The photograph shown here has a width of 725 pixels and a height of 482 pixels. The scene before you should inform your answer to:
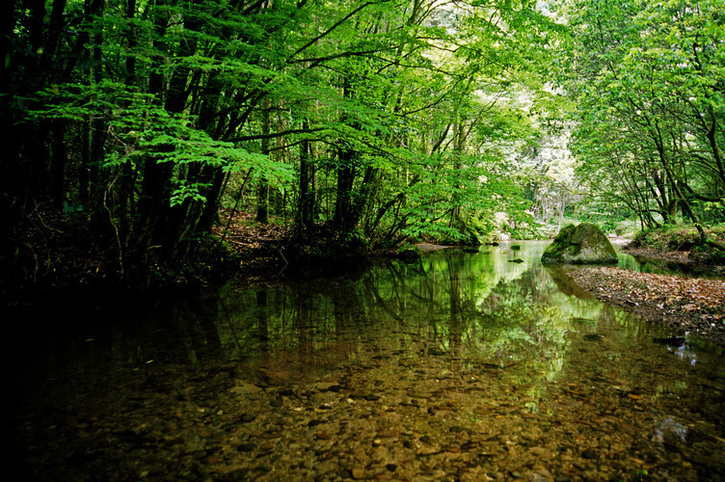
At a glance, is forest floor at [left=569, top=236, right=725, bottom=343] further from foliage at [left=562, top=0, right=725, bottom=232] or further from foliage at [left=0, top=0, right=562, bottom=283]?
foliage at [left=562, top=0, right=725, bottom=232]

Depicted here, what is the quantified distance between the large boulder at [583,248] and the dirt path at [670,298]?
15.6 feet

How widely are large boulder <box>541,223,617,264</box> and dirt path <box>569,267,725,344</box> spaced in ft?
15.6

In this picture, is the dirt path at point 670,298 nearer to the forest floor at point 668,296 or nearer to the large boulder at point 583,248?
the forest floor at point 668,296

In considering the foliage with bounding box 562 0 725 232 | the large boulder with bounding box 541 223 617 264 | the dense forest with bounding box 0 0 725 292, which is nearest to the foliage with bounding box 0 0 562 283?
the dense forest with bounding box 0 0 725 292

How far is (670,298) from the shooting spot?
6941 millimetres

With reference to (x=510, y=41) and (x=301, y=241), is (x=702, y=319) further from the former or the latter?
(x=301, y=241)

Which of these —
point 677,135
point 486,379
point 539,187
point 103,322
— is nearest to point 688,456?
point 486,379

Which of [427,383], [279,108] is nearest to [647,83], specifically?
[279,108]

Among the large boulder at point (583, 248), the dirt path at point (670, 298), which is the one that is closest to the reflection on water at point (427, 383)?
the dirt path at point (670, 298)

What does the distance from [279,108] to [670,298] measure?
9222mm

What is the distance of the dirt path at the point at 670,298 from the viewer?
5.64m

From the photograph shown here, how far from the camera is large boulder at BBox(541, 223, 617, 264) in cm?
1423

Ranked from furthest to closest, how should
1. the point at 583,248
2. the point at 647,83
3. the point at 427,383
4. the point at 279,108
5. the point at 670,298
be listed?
the point at 583,248, the point at 647,83, the point at 670,298, the point at 279,108, the point at 427,383

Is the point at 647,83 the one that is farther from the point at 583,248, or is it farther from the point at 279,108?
the point at 279,108
